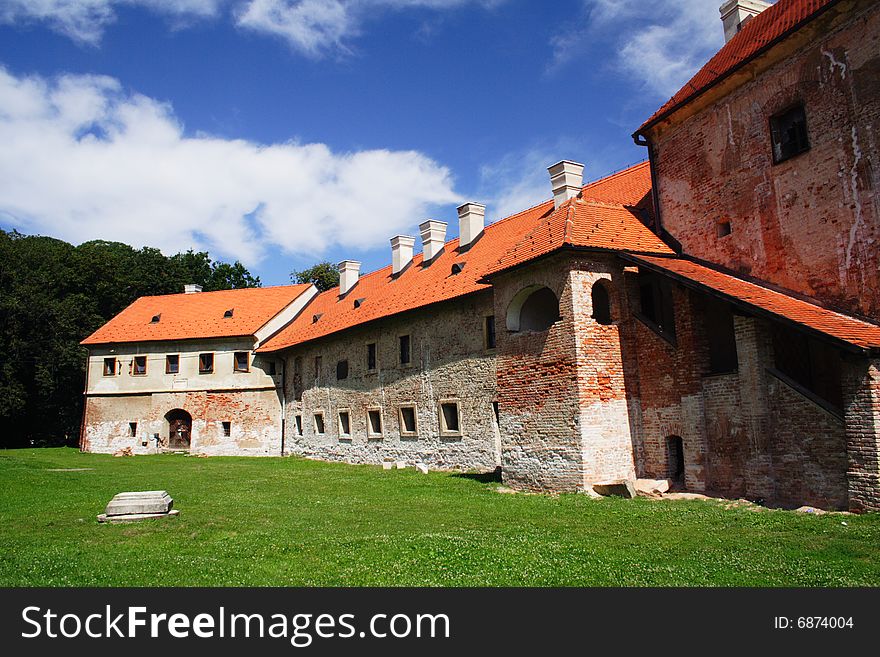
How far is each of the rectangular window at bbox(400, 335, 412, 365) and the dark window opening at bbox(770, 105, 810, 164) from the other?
13.7 metres

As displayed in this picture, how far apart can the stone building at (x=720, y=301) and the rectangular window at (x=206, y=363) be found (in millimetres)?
18169

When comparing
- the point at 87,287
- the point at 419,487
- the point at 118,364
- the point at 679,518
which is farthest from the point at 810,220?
the point at 87,287

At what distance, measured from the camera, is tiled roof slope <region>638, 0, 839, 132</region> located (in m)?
12.9

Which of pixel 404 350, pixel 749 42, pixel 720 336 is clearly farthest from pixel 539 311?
pixel 404 350

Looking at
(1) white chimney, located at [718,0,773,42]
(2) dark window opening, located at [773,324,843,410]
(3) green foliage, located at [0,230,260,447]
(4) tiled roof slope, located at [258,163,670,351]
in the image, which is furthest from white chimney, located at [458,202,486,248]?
(3) green foliage, located at [0,230,260,447]

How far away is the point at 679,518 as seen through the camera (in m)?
→ 10.6

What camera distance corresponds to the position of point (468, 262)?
22672mm

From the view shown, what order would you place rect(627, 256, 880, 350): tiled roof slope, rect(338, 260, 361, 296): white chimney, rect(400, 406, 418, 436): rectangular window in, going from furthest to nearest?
rect(338, 260, 361, 296): white chimney < rect(400, 406, 418, 436): rectangular window < rect(627, 256, 880, 350): tiled roof slope

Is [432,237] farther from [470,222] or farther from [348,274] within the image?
[348,274]

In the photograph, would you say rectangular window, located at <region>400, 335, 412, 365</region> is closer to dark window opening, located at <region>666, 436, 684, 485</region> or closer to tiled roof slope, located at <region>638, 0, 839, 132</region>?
tiled roof slope, located at <region>638, 0, 839, 132</region>

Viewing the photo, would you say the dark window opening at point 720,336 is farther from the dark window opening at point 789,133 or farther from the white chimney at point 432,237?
the white chimney at point 432,237

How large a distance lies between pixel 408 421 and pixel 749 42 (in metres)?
15.3

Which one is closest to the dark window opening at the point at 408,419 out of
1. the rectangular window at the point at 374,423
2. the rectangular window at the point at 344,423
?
the rectangular window at the point at 374,423

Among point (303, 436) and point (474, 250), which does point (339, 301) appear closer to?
point (303, 436)
